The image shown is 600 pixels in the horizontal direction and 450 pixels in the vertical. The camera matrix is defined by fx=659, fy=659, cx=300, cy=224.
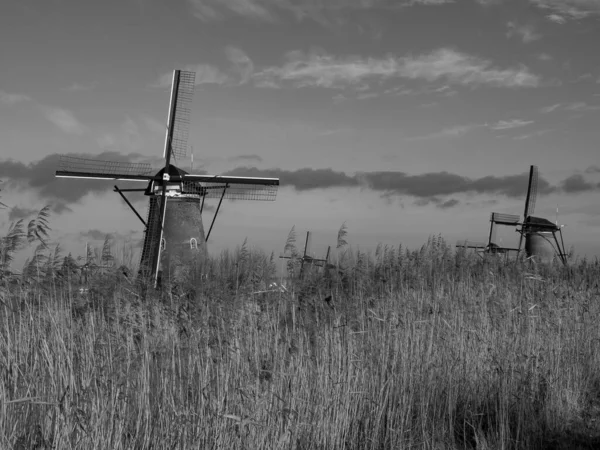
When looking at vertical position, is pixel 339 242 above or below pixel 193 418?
above

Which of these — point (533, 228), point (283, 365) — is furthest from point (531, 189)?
point (283, 365)

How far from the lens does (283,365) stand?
5406 mm

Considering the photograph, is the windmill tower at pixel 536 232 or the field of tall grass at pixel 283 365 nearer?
the field of tall grass at pixel 283 365

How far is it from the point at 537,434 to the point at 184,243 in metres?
17.3

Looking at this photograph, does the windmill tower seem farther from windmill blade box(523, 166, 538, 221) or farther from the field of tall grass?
the field of tall grass

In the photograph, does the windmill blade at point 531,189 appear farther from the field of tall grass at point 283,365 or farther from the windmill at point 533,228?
the field of tall grass at point 283,365

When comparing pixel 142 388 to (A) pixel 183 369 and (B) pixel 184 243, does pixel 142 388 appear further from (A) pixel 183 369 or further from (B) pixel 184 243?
(B) pixel 184 243

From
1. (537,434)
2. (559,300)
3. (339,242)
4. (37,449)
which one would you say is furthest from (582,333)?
(37,449)

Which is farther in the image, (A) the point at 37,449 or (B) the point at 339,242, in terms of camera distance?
(B) the point at 339,242

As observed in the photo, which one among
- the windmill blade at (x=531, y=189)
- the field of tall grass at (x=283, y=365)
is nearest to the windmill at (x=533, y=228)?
the windmill blade at (x=531, y=189)

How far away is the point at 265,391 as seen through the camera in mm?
4906

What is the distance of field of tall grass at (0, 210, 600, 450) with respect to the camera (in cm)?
446

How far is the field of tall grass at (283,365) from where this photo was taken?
446 centimetres

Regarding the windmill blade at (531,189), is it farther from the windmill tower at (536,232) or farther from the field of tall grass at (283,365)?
the field of tall grass at (283,365)
